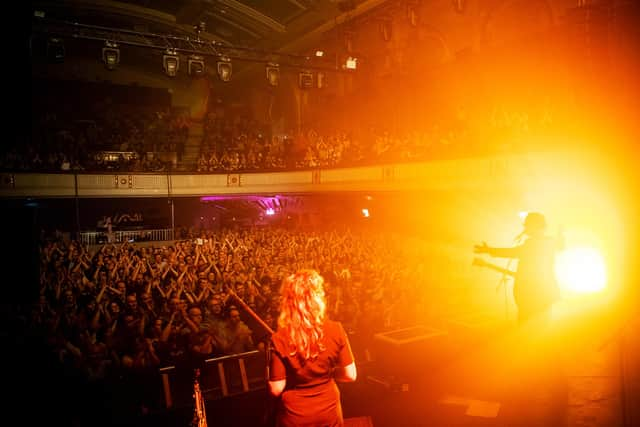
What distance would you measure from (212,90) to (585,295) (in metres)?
23.2

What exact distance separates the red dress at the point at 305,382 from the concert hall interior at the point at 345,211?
0.03 meters

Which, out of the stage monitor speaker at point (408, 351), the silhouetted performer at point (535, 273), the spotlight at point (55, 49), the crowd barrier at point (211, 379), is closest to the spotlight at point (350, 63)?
the spotlight at point (55, 49)

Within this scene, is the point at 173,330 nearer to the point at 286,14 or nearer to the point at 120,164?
the point at 120,164

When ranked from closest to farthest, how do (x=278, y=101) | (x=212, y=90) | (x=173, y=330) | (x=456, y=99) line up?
(x=173, y=330)
(x=456, y=99)
(x=278, y=101)
(x=212, y=90)

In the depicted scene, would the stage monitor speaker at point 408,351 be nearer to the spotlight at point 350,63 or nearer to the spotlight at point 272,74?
the spotlight at point 272,74

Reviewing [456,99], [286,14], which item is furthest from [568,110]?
[286,14]

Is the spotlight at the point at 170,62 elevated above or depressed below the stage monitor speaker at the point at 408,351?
above

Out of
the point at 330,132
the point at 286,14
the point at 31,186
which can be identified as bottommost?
the point at 31,186

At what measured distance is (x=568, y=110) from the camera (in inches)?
381

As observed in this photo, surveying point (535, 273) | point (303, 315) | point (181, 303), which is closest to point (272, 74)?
point (181, 303)

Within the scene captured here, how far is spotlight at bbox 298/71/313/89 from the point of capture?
15.0m

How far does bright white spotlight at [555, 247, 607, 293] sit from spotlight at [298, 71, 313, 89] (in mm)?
10163

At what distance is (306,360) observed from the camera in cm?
233

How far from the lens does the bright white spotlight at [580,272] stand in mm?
7077
